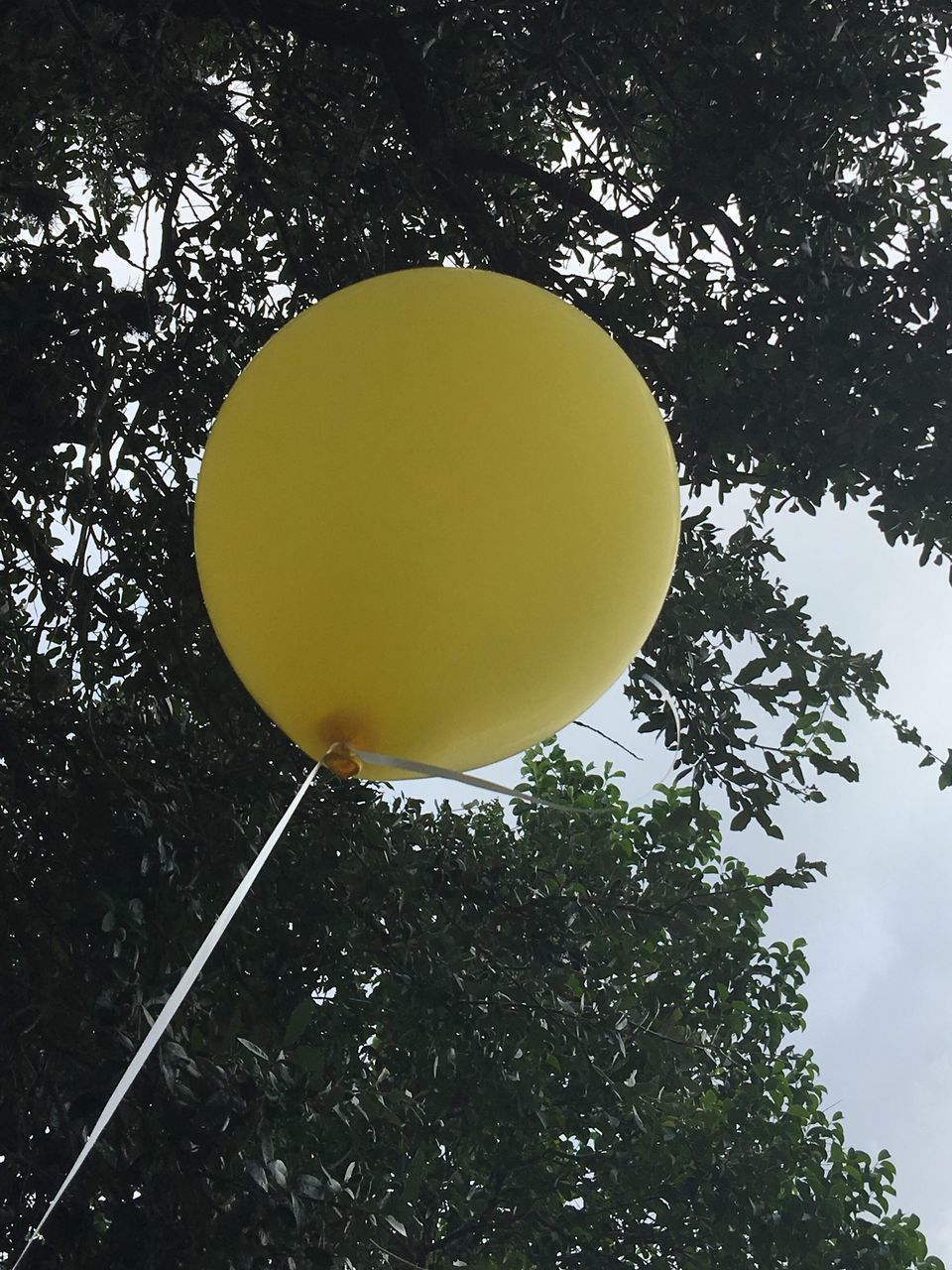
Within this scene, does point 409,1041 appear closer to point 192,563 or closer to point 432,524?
point 192,563

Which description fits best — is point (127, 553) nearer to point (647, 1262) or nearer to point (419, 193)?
point (419, 193)

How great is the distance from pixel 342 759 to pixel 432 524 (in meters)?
0.32

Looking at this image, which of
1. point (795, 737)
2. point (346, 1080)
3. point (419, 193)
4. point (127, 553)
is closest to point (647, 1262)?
point (346, 1080)

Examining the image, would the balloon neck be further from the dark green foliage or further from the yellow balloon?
the dark green foliage

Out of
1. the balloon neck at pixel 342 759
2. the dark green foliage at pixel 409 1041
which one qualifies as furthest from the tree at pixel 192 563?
the balloon neck at pixel 342 759

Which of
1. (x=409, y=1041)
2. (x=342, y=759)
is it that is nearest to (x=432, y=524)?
(x=342, y=759)

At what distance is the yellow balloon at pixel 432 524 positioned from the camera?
1.32 meters

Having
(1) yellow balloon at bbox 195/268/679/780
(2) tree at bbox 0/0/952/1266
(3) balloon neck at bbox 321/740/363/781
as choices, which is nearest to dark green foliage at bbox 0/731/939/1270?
(2) tree at bbox 0/0/952/1266

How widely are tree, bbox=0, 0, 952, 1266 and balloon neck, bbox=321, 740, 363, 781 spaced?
38.2 inches

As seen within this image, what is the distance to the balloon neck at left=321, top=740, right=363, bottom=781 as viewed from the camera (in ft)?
4.59

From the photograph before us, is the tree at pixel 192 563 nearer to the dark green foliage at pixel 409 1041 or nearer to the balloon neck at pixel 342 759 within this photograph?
the dark green foliage at pixel 409 1041

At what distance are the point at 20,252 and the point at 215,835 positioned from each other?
69.2 inches

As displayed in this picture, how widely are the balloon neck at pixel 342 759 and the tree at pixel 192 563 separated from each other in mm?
970

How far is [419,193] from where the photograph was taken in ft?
11.3
